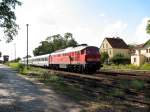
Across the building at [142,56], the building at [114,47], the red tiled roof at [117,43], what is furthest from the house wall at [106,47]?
the building at [142,56]

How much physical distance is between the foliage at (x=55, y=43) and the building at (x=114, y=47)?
39854 millimetres

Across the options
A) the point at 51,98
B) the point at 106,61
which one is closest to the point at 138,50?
the point at 106,61

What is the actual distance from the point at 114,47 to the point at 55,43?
180 feet

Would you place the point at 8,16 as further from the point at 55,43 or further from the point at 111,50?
the point at 55,43

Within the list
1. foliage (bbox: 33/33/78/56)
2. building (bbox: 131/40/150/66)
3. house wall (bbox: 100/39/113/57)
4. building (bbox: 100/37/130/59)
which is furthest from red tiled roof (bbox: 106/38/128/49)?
foliage (bbox: 33/33/78/56)

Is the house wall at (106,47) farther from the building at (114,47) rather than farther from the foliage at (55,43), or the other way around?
the foliage at (55,43)

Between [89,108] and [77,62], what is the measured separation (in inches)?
935

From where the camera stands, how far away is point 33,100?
1448 centimetres

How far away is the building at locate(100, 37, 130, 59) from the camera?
94.6 metres

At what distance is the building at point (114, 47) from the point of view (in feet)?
310

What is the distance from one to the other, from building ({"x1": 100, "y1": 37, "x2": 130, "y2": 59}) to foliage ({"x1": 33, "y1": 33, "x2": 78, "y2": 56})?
1569 inches

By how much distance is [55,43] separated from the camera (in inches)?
5728

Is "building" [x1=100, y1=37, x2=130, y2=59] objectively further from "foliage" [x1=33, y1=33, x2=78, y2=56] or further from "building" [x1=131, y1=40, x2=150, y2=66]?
"foliage" [x1=33, y1=33, x2=78, y2=56]

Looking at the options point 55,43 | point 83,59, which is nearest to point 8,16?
point 83,59
